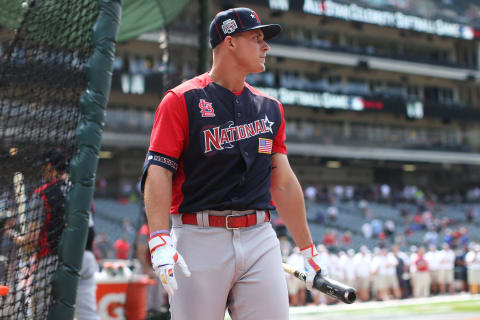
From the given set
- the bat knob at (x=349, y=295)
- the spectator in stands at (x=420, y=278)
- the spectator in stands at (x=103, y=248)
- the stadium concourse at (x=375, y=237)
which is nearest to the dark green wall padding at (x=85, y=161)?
the bat knob at (x=349, y=295)

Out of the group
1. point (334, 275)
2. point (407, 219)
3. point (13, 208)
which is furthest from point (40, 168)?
point (407, 219)

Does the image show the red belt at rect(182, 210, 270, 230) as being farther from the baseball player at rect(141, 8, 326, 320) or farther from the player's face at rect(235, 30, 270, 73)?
the player's face at rect(235, 30, 270, 73)

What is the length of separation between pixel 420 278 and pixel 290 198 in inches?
602

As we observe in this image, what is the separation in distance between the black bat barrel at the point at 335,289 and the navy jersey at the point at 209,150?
473 mm

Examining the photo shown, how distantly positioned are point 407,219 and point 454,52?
20123 mm

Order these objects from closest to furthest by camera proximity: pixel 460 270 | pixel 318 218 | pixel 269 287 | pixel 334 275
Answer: pixel 269 287 < pixel 334 275 < pixel 460 270 < pixel 318 218

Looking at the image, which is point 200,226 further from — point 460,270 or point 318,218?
point 318,218

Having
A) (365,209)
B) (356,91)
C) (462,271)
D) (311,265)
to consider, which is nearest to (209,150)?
(311,265)

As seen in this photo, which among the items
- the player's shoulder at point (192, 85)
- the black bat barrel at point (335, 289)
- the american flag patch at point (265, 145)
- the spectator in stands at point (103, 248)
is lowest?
the spectator in stands at point (103, 248)

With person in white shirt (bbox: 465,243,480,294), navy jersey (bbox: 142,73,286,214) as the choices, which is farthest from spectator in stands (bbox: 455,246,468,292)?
navy jersey (bbox: 142,73,286,214)

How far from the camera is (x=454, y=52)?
144ft

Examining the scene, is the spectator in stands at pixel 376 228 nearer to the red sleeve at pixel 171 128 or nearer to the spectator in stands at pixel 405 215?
the spectator in stands at pixel 405 215

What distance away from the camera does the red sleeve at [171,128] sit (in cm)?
258

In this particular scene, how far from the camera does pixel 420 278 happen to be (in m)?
17.0
